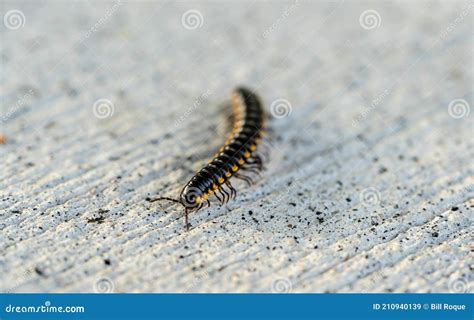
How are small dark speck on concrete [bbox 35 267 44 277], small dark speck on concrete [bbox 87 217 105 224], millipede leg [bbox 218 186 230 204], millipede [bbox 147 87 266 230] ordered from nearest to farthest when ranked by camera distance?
small dark speck on concrete [bbox 35 267 44 277], small dark speck on concrete [bbox 87 217 105 224], millipede [bbox 147 87 266 230], millipede leg [bbox 218 186 230 204]

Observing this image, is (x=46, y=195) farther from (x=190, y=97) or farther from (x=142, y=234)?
(x=190, y=97)

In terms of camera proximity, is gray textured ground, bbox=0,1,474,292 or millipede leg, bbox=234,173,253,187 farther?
millipede leg, bbox=234,173,253,187

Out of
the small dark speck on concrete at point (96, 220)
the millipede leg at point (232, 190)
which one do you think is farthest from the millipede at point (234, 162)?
the small dark speck on concrete at point (96, 220)

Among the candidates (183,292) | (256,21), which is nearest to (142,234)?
(183,292)

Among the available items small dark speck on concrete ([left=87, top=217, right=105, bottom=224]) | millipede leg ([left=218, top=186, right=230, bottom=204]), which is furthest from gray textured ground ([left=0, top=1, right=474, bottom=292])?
millipede leg ([left=218, top=186, right=230, bottom=204])

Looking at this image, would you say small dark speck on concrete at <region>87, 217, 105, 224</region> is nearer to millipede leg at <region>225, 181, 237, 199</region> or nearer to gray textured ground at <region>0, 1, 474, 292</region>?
gray textured ground at <region>0, 1, 474, 292</region>

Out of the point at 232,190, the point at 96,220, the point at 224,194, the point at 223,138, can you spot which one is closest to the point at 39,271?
the point at 96,220

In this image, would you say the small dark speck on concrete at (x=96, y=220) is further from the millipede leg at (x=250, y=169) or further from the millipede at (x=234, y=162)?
the millipede leg at (x=250, y=169)
